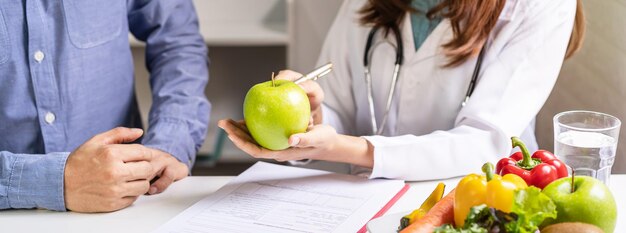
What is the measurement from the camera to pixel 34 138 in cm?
160

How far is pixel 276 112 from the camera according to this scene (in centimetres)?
127

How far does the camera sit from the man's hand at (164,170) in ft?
4.76

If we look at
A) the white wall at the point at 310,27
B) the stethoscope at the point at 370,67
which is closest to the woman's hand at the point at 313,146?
the stethoscope at the point at 370,67

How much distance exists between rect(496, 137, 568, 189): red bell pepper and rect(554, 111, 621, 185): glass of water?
158 mm

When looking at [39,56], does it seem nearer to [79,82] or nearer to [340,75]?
[79,82]

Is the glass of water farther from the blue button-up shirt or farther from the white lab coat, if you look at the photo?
the blue button-up shirt

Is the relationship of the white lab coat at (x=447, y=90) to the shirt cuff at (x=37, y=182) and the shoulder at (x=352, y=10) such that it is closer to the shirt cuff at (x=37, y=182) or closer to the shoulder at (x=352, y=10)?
the shoulder at (x=352, y=10)

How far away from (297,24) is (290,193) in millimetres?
1144

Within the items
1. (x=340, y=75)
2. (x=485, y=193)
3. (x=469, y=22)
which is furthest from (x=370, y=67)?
(x=485, y=193)

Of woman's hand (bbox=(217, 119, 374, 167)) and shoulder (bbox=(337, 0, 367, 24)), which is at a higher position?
shoulder (bbox=(337, 0, 367, 24))

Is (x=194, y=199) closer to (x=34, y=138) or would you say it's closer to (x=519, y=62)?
(x=34, y=138)

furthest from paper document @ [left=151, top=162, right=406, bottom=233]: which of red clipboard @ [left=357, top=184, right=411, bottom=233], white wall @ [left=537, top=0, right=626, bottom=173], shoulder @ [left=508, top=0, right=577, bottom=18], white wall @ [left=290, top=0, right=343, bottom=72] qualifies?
white wall @ [left=290, top=0, right=343, bottom=72]

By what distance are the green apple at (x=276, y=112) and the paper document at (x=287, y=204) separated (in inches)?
4.1

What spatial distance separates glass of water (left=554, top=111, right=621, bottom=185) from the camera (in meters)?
1.29
